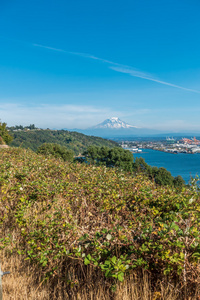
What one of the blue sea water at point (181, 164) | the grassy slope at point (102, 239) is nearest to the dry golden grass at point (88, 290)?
the grassy slope at point (102, 239)

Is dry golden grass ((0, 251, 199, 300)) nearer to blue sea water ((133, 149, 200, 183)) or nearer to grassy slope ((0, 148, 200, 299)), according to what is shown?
grassy slope ((0, 148, 200, 299))

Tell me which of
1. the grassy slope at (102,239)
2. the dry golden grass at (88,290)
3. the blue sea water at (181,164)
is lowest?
the blue sea water at (181,164)

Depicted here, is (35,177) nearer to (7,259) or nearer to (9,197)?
(9,197)

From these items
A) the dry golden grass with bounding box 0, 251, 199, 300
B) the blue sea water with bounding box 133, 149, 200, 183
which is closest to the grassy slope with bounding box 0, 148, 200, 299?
the dry golden grass with bounding box 0, 251, 199, 300

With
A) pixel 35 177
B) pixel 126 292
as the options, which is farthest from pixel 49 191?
pixel 126 292

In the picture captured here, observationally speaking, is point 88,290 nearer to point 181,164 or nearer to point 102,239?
point 102,239

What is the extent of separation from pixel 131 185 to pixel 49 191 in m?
1.74

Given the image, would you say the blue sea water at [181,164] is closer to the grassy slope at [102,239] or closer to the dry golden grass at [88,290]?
the grassy slope at [102,239]

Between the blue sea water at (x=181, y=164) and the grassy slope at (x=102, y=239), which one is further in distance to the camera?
the blue sea water at (x=181, y=164)

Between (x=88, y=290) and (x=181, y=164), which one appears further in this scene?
(x=181, y=164)

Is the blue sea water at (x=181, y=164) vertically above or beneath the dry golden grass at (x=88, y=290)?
beneath

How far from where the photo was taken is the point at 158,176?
2973 cm

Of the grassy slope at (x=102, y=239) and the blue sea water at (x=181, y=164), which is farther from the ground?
the grassy slope at (x=102, y=239)

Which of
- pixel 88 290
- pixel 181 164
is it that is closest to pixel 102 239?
pixel 88 290
